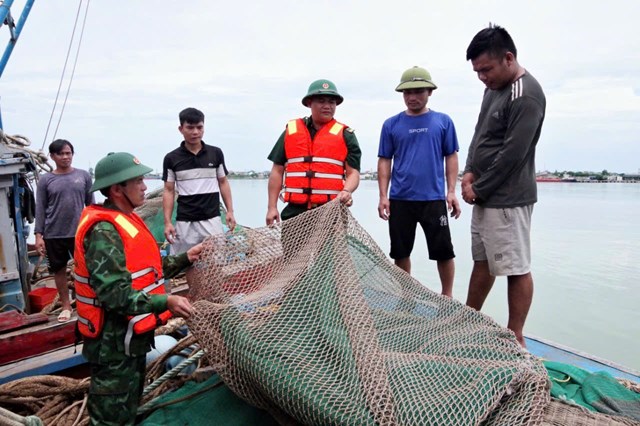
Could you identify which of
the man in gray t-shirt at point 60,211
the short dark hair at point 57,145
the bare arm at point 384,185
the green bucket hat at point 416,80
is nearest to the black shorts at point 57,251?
the man in gray t-shirt at point 60,211

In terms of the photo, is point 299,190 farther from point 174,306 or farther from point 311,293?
point 174,306

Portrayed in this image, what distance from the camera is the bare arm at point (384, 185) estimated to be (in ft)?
11.7

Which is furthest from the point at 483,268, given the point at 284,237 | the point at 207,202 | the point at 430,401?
the point at 207,202

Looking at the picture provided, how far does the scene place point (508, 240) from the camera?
8.68 feet

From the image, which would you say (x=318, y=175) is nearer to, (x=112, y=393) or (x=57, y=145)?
(x=112, y=393)

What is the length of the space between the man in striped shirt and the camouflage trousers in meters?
1.97

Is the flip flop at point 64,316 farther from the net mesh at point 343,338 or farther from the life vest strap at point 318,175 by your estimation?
the life vest strap at point 318,175

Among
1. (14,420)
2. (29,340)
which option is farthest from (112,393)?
(29,340)

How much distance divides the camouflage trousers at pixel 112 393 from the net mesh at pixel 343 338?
1.14 ft

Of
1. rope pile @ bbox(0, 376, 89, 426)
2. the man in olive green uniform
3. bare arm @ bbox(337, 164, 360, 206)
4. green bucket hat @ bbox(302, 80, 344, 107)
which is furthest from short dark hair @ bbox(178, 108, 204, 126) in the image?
rope pile @ bbox(0, 376, 89, 426)

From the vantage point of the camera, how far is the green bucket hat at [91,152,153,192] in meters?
1.91

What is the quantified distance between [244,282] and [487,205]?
1474 millimetres

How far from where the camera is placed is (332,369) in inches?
67.2

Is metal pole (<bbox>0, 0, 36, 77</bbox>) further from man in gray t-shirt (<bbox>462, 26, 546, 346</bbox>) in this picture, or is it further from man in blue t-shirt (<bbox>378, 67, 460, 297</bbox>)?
man in gray t-shirt (<bbox>462, 26, 546, 346</bbox>)
